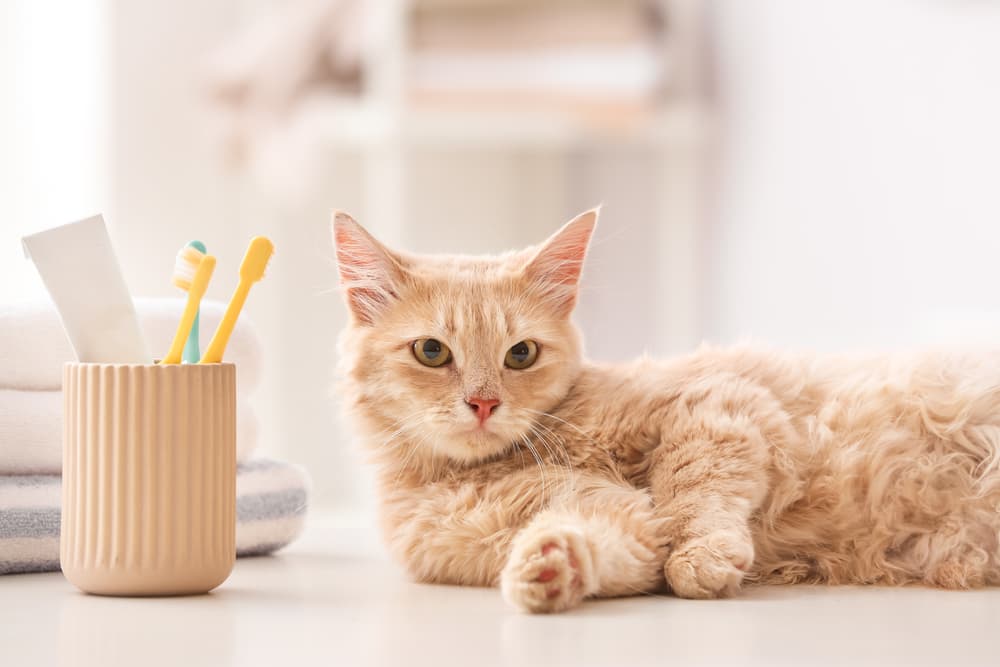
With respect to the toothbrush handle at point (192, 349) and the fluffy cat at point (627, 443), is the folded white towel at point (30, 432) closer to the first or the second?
the toothbrush handle at point (192, 349)

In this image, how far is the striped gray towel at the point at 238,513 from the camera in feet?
3.94

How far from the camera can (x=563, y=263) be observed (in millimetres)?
1279

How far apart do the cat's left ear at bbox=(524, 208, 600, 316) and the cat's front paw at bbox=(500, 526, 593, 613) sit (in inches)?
13.6

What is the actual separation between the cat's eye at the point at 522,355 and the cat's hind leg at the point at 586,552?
156 mm

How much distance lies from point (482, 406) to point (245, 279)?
277 millimetres

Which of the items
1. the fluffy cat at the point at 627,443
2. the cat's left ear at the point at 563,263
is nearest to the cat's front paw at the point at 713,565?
the fluffy cat at the point at 627,443

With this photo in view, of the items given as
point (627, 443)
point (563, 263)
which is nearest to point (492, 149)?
point (563, 263)

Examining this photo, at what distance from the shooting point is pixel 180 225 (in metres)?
3.22

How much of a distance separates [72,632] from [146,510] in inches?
5.3

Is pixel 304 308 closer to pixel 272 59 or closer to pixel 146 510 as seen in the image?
pixel 272 59

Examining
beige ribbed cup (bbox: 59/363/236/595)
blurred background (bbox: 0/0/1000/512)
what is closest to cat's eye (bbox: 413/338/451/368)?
beige ribbed cup (bbox: 59/363/236/595)

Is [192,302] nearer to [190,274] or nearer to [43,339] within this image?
[190,274]

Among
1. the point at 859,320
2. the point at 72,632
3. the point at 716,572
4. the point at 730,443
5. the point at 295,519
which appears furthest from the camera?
the point at 859,320

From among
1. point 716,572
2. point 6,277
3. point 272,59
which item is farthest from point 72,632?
point 272,59
